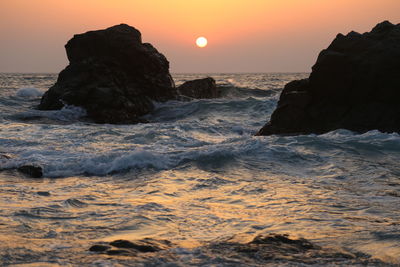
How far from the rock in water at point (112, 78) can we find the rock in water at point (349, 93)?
734cm

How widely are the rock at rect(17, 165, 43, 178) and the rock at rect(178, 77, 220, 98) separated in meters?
19.1

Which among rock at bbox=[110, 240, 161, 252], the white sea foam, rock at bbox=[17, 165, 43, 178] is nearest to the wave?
rock at bbox=[17, 165, 43, 178]

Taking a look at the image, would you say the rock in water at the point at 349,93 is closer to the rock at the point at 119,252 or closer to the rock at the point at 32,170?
the rock at the point at 32,170

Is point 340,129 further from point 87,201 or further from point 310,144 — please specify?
point 87,201

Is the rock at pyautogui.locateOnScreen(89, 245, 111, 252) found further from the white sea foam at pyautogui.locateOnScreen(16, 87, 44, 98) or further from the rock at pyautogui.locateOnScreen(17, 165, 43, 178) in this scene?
the white sea foam at pyautogui.locateOnScreen(16, 87, 44, 98)

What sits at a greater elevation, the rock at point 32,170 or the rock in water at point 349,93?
the rock in water at point 349,93

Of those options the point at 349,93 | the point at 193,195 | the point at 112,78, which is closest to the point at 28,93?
A: the point at 112,78

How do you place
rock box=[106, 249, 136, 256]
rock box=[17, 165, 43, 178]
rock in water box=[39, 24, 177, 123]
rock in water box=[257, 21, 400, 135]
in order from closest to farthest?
rock box=[106, 249, 136, 256] < rock box=[17, 165, 43, 178] < rock in water box=[257, 21, 400, 135] < rock in water box=[39, 24, 177, 123]

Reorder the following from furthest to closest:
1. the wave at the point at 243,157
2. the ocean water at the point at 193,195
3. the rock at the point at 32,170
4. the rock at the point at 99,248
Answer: the wave at the point at 243,157 → the rock at the point at 32,170 → the ocean water at the point at 193,195 → the rock at the point at 99,248

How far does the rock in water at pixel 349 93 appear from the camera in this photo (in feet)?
43.4

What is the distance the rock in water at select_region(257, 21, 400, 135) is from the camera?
521 inches

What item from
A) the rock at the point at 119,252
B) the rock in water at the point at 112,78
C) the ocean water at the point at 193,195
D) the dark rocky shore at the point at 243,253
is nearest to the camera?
the dark rocky shore at the point at 243,253

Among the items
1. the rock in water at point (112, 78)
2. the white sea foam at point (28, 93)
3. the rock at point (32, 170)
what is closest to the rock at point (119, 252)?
the rock at point (32, 170)

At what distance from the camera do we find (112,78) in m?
21.1
